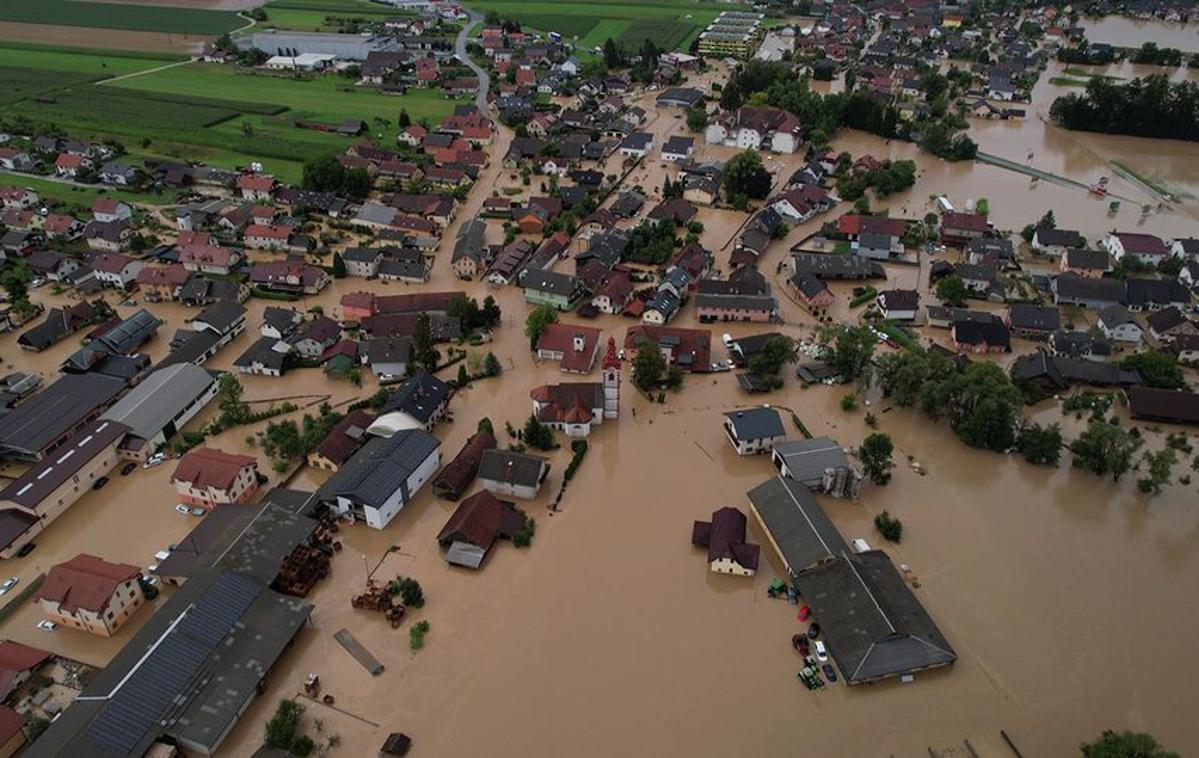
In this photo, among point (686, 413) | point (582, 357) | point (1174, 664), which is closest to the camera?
point (1174, 664)

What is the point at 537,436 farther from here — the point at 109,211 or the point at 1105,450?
the point at 109,211

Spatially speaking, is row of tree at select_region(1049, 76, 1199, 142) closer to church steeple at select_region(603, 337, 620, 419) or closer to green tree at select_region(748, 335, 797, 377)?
green tree at select_region(748, 335, 797, 377)

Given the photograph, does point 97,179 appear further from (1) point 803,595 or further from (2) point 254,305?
(1) point 803,595

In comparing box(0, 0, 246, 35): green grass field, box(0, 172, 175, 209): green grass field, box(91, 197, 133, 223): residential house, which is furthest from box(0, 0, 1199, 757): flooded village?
box(0, 0, 246, 35): green grass field

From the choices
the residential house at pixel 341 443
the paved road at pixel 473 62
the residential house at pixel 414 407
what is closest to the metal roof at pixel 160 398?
the residential house at pixel 341 443

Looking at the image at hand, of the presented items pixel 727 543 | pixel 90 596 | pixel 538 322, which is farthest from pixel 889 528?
pixel 90 596

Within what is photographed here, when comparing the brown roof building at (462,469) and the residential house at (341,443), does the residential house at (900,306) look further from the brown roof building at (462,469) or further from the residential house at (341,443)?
the residential house at (341,443)

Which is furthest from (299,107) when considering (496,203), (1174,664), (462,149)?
(1174,664)
